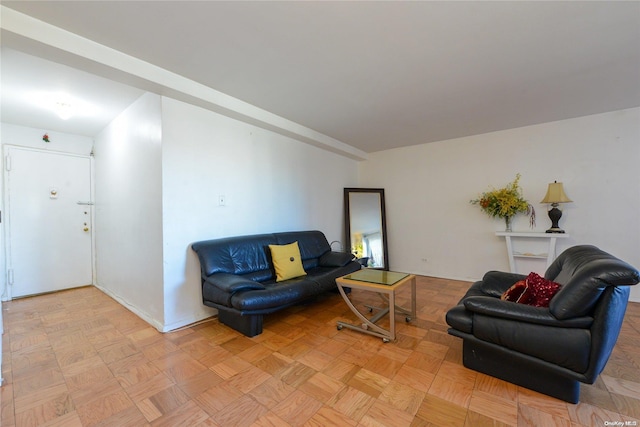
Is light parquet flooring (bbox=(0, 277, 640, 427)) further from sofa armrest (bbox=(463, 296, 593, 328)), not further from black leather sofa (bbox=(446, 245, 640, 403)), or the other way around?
sofa armrest (bbox=(463, 296, 593, 328))

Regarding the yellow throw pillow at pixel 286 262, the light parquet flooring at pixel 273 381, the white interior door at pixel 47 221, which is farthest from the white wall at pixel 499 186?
the white interior door at pixel 47 221

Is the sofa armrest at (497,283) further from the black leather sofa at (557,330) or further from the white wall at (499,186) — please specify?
the white wall at (499,186)

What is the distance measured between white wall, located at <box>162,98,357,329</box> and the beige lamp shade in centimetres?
328

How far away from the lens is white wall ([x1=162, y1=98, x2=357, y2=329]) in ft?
8.50

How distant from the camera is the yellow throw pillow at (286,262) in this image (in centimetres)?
305

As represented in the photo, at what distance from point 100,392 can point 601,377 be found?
3325 millimetres

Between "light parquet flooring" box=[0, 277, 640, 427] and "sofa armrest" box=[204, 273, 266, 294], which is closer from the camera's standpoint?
"light parquet flooring" box=[0, 277, 640, 427]

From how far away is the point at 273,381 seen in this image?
177 cm

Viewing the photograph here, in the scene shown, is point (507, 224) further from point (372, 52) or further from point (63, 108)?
point (63, 108)

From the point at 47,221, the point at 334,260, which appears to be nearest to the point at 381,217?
the point at 334,260

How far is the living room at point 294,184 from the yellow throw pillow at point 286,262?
503mm

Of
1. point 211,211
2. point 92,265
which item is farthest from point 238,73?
point 92,265

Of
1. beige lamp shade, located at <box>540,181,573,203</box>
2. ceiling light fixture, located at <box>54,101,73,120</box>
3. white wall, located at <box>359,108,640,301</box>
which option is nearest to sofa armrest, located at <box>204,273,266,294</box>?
Result: ceiling light fixture, located at <box>54,101,73,120</box>

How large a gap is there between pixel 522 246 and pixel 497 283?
6.35ft
